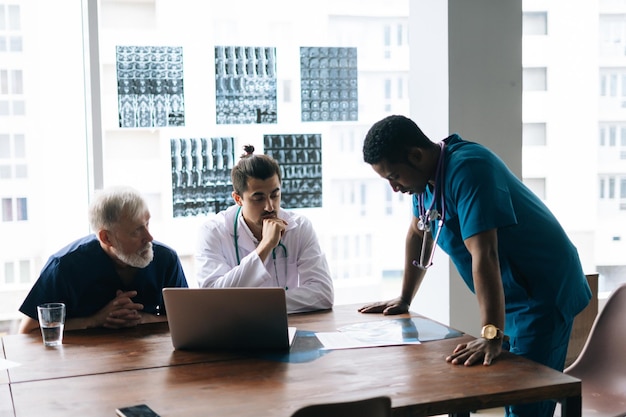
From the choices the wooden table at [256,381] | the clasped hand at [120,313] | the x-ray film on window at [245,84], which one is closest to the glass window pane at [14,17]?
the x-ray film on window at [245,84]

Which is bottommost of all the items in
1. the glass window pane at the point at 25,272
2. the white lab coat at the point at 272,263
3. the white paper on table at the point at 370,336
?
the white paper on table at the point at 370,336

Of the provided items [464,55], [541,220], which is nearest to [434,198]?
[541,220]

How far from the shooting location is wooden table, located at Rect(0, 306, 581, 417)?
1.77 meters

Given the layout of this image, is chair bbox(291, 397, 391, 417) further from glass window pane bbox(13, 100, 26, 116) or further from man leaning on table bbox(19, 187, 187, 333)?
glass window pane bbox(13, 100, 26, 116)

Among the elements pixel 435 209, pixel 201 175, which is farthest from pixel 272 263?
pixel 201 175

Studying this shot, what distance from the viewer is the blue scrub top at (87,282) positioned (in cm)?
255

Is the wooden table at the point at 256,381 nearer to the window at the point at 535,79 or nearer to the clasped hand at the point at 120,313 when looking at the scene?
the clasped hand at the point at 120,313

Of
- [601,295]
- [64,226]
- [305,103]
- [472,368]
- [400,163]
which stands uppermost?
[305,103]

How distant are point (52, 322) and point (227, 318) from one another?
21.6 inches

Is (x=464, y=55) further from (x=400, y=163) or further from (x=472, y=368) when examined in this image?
(x=472, y=368)

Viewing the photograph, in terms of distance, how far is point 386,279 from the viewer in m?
4.03

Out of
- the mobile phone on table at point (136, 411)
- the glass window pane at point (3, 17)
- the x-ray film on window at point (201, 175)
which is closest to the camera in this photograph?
the mobile phone on table at point (136, 411)

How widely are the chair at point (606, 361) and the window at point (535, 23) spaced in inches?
77.8

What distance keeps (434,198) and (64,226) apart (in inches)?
76.3
